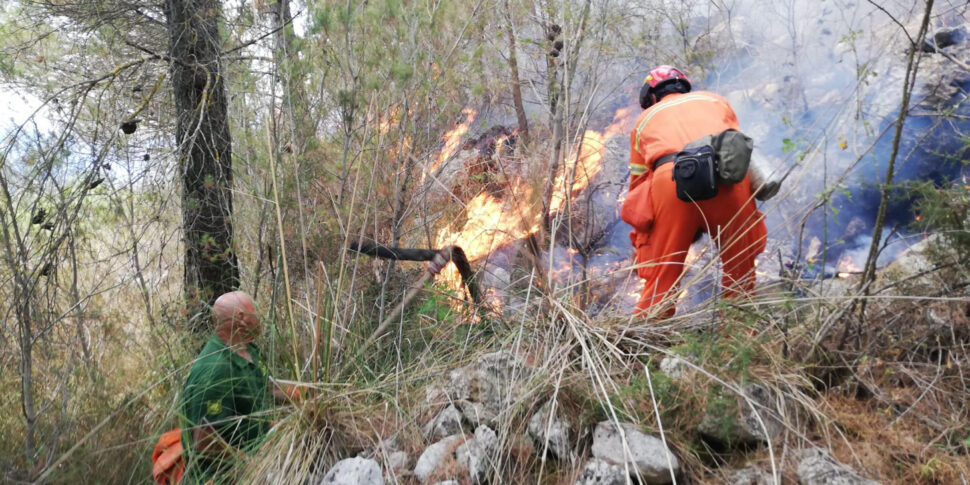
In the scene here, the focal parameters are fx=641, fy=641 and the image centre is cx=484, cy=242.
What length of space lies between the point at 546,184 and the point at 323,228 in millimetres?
1839

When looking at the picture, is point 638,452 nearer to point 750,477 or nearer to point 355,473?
point 750,477

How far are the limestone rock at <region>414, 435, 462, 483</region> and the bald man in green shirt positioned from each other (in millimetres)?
642

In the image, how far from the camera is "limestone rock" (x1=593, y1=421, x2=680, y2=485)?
6.82ft

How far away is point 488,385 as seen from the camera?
2.60 meters

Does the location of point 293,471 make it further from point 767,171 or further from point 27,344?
point 767,171

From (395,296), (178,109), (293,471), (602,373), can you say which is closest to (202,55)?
(178,109)

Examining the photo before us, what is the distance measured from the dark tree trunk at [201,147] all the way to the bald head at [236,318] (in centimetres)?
159

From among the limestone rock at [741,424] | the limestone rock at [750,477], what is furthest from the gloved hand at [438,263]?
the limestone rock at [750,477]

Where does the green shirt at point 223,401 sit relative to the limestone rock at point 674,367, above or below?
below

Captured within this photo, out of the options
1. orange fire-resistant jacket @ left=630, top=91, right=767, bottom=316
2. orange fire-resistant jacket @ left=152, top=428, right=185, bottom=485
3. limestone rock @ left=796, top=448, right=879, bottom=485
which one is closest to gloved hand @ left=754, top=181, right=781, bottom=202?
orange fire-resistant jacket @ left=630, top=91, right=767, bottom=316

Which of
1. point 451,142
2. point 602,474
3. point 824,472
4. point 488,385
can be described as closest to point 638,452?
point 602,474

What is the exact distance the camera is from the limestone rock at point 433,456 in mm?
2391

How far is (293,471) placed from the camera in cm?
235

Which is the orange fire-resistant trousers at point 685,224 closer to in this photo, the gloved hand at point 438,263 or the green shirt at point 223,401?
the gloved hand at point 438,263
